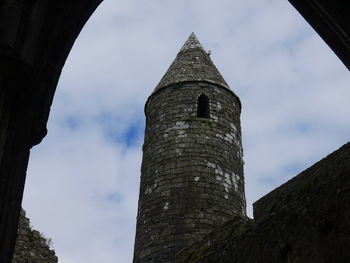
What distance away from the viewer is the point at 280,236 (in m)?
4.04

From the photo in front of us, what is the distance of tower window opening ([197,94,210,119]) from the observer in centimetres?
1070

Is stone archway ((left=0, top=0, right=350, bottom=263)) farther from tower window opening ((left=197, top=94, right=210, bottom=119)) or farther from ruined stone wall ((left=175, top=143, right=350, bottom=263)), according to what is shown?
tower window opening ((left=197, top=94, right=210, bottom=119))

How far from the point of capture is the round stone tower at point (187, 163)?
29.8 feet

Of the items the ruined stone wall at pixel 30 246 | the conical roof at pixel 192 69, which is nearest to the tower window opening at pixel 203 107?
the conical roof at pixel 192 69

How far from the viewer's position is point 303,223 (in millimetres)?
3797

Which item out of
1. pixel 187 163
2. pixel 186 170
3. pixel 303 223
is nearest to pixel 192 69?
pixel 187 163

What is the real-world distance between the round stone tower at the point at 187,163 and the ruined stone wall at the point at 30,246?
7.14 feet

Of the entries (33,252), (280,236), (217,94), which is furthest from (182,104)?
(280,236)

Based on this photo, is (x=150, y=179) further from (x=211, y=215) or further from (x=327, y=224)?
(x=327, y=224)

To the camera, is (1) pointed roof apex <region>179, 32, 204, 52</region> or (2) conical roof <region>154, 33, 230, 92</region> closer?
(2) conical roof <region>154, 33, 230, 92</region>

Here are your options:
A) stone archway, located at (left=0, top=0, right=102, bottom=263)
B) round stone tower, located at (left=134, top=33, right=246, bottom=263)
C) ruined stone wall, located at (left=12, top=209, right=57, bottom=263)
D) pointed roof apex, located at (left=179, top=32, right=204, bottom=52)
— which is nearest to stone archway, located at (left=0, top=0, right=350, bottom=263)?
stone archway, located at (left=0, top=0, right=102, bottom=263)

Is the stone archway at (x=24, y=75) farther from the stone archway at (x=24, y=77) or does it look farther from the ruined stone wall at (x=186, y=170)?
the ruined stone wall at (x=186, y=170)

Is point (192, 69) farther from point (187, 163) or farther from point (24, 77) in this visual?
point (24, 77)

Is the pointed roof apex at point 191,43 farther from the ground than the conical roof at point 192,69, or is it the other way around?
the pointed roof apex at point 191,43
